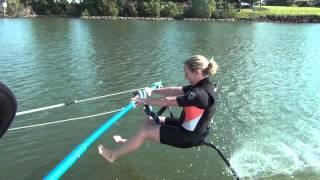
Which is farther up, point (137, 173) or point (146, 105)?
point (146, 105)

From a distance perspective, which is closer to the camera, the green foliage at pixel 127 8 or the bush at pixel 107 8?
the bush at pixel 107 8

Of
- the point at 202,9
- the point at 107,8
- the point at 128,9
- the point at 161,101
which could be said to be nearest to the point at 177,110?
the point at 161,101

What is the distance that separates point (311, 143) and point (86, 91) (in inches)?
399

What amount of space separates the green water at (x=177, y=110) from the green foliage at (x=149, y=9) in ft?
224

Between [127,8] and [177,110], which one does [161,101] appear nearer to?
[177,110]

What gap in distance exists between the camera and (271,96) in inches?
769

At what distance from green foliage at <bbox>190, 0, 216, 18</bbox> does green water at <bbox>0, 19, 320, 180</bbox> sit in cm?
6994

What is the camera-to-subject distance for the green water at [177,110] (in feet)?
36.6

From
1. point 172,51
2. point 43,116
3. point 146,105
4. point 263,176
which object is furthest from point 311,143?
point 172,51

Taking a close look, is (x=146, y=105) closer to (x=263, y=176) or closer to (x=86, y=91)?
(x=263, y=176)

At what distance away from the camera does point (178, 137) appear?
28.4ft

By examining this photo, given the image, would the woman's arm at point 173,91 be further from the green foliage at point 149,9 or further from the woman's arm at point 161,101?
the green foliage at point 149,9

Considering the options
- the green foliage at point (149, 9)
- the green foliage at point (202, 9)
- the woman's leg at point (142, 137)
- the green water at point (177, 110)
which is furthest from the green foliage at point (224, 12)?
the woman's leg at point (142, 137)

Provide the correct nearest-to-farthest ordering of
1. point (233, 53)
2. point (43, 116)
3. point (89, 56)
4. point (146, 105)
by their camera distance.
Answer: point (146, 105) → point (43, 116) → point (89, 56) → point (233, 53)
